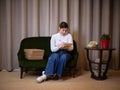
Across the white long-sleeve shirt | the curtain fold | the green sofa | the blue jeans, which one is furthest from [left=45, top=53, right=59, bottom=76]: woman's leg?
the curtain fold

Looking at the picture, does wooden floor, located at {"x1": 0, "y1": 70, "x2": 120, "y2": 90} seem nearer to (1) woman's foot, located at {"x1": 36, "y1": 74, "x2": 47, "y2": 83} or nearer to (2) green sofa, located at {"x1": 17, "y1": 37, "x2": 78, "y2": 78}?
(1) woman's foot, located at {"x1": 36, "y1": 74, "x2": 47, "y2": 83}

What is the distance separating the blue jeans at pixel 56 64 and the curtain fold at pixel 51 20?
0.87m

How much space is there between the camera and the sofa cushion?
3555 mm

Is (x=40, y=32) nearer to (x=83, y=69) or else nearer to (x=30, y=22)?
(x=30, y=22)

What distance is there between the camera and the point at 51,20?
4.13 m

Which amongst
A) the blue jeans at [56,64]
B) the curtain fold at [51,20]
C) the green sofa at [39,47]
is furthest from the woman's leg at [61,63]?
the curtain fold at [51,20]

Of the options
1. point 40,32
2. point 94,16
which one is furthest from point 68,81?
point 94,16

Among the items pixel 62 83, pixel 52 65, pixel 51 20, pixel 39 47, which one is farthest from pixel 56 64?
pixel 51 20

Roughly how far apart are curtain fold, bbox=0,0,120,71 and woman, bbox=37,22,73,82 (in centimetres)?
57

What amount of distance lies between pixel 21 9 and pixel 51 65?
1451 millimetres

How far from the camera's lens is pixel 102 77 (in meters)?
3.50

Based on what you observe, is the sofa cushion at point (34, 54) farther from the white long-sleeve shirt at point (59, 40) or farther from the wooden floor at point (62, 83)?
the wooden floor at point (62, 83)

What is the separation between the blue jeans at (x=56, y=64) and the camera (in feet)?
11.0

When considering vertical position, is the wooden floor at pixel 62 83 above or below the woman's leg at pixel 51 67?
below
